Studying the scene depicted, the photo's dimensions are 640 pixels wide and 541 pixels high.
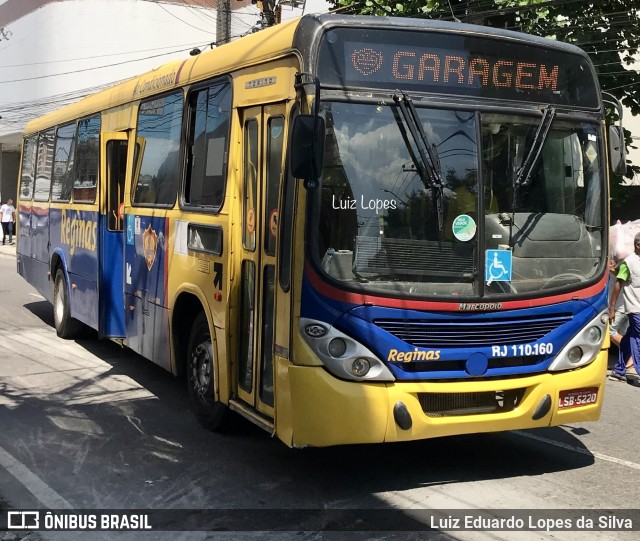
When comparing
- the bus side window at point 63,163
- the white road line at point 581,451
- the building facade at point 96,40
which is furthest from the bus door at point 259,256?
the building facade at point 96,40

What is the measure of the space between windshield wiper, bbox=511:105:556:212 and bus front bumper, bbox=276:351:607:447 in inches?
48.5

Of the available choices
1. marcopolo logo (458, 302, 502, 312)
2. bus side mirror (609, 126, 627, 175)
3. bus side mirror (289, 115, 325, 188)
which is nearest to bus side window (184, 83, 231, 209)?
bus side mirror (289, 115, 325, 188)

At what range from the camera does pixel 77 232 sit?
10.8m

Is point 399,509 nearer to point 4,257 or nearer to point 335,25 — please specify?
point 335,25

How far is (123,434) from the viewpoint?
7.13 metres

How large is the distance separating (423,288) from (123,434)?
3052mm

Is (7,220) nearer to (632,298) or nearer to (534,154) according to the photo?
(632,298)

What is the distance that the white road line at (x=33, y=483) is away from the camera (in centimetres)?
554

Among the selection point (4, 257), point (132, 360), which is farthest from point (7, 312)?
point (4, 257)

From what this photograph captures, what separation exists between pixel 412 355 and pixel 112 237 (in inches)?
204

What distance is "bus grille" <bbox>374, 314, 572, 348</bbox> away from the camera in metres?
5.45

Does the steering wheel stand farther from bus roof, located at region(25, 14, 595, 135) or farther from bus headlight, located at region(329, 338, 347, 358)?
bus roof, located at region(25, 14, 595, 135)

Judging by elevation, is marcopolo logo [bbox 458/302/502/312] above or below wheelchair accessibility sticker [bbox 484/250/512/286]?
below

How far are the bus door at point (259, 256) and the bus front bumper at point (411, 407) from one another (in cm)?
44
